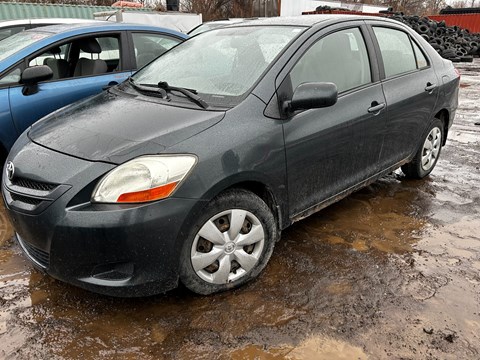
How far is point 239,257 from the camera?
8.35ft

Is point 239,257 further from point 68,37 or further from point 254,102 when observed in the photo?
point 68,37

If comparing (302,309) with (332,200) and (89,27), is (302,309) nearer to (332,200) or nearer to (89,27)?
(332,200)

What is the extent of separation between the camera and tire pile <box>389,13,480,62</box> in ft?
60.3

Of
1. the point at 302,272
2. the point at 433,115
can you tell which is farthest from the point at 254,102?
the point at 433,115

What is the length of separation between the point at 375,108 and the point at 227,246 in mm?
1738

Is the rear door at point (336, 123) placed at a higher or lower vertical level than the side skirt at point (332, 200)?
higher

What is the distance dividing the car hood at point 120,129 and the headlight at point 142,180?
0.06m

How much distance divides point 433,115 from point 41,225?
12.0 ft

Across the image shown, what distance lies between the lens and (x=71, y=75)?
14.6ft

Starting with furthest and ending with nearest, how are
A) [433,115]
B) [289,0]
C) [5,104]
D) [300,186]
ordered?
[289,0]
[433,115]
[5,104]
[300,186]

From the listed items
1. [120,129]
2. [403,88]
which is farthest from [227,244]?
[403,88]

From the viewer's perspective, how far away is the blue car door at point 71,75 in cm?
390

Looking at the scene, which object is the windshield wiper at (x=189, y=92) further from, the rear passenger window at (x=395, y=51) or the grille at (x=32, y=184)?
the rear passenger window at (x=395, y=51)

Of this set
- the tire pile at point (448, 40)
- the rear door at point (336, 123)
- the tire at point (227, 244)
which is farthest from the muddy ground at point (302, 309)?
the tire pile at point (448, 40)
